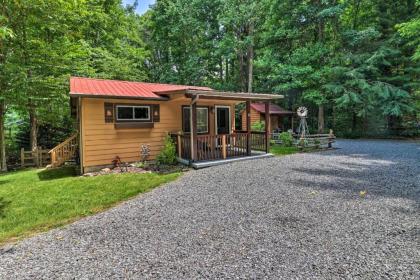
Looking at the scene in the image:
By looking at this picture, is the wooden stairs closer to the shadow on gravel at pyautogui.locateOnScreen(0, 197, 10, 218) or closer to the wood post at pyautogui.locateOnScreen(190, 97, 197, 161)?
the shadow on gravel at pyautogui.locateOnScreen(0, 197, 10, 218)

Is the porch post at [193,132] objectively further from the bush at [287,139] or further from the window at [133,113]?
the bush at [287,139]

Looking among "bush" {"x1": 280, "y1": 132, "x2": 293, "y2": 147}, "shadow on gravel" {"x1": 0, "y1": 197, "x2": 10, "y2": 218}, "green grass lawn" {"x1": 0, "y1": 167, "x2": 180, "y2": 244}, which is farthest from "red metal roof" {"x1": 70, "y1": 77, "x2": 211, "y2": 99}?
"bush" {"x1": 280, "y1": 132, "x2": 293, "y2": 147}

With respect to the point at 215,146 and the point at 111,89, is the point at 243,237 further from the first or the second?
the point at 111,89

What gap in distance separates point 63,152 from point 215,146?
6.01 meters

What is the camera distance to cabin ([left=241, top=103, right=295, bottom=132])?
21109 millimetres

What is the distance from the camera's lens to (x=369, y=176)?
7352 millimetres

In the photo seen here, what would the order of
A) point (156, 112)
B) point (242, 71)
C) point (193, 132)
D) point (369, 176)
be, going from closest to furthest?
point (369, 176)
point (193, 132)
point (156, 112)
point (242, 71)

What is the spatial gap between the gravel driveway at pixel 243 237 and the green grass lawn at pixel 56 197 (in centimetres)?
50

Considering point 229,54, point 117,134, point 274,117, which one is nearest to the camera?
point 117,134

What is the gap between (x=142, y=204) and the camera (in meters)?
5.41

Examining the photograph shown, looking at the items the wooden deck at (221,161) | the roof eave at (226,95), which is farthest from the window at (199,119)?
the wooden deck at (221,161)

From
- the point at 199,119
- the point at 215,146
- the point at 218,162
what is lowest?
the point at 218,162

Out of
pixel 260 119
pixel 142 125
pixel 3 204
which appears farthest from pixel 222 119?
pixel 260 119

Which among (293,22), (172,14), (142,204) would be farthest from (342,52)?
(142,204)
